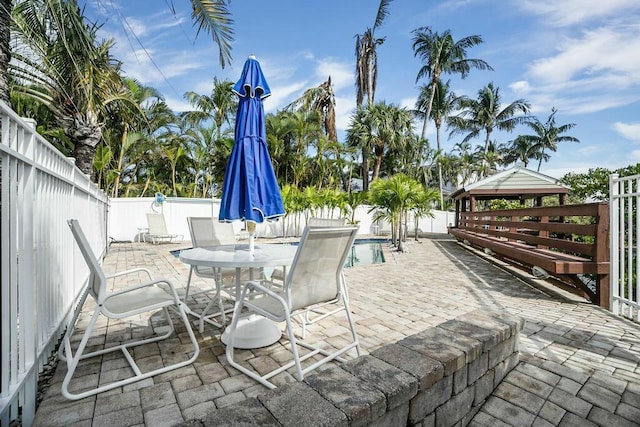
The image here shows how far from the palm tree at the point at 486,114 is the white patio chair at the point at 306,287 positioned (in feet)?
110

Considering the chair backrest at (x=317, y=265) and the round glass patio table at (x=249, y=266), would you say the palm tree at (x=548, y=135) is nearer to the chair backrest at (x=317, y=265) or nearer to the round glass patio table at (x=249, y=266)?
the chair backrest at (x=317, y=265)

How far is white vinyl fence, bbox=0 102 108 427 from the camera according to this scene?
5.29 ft

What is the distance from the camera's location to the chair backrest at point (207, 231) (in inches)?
160

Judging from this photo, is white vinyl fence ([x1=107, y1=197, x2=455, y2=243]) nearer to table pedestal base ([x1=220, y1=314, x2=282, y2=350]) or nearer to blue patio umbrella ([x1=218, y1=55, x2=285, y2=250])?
blue patio umbrella ([x1=218, y1=55, x2=285, y2=250])

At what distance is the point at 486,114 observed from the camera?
32.1 metres

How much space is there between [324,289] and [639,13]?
1246 centimetres

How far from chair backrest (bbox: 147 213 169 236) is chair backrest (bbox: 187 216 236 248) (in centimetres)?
859

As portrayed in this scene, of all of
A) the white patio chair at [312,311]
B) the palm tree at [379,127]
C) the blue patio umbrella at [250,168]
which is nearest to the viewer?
the white patio chair at [312,311]

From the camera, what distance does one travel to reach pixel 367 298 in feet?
14.5

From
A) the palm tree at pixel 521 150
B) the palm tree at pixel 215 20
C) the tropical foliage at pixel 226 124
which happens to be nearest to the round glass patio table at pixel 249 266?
the tropical foliage at pixel 226 124

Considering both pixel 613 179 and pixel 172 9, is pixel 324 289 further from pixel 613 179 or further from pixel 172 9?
pixel 172 9

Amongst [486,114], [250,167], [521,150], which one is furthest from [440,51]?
[250,167]

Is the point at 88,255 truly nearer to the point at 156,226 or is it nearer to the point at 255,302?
the point at 255,302

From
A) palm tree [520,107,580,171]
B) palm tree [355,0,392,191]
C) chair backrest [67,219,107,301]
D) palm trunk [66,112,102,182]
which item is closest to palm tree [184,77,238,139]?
palm tree [355,0,392,191]
